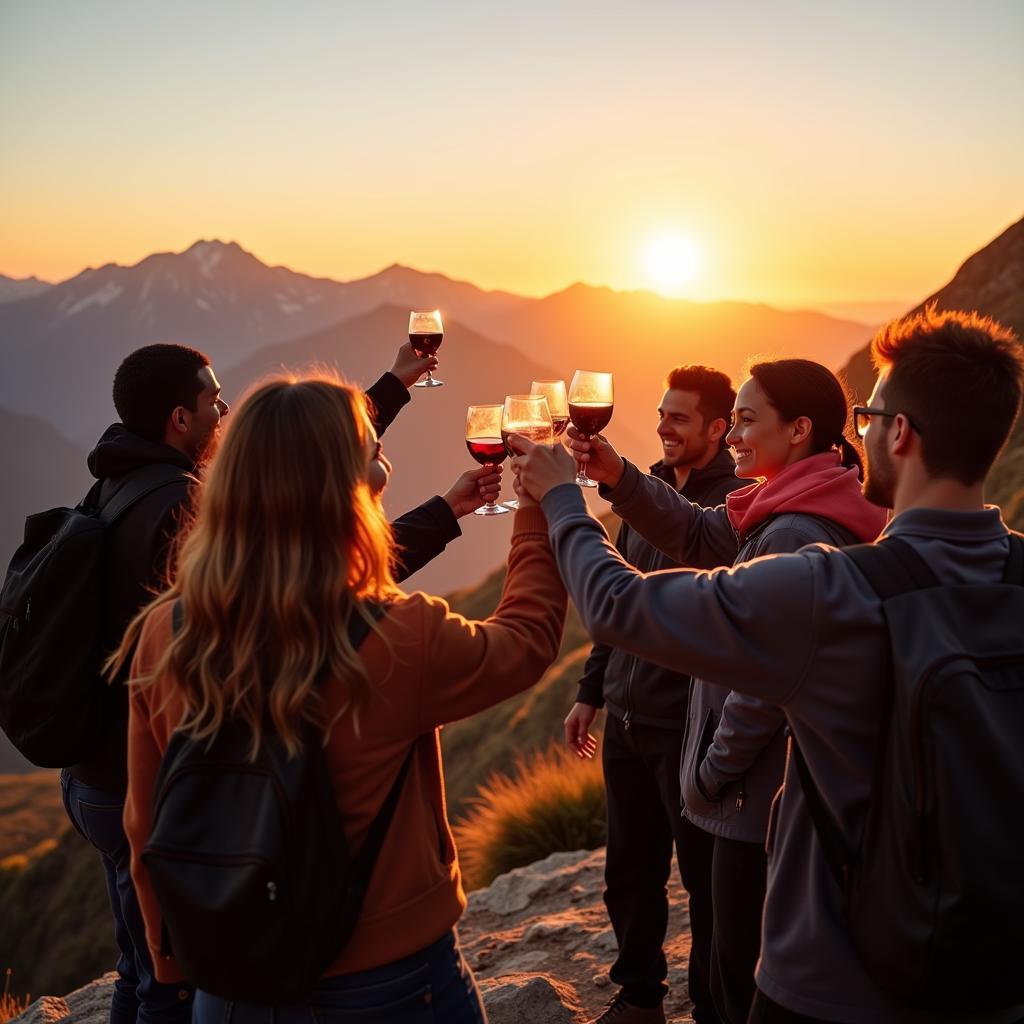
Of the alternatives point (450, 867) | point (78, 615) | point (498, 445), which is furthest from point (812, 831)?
point (78, 615)

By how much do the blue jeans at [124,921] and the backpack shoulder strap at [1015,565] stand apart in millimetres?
2550

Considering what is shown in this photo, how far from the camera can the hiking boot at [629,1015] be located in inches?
159

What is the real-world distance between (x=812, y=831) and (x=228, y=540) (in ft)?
4.31

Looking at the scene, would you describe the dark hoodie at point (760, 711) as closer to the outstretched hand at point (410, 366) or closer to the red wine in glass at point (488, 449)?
the red wine in glass at point (488, 449)

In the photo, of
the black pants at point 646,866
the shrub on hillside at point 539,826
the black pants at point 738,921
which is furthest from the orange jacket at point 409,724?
the shrub on hillside at point 539,826

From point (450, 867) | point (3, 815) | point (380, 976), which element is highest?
point (450, 867)

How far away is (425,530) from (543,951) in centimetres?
335

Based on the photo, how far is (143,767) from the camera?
2164 mm

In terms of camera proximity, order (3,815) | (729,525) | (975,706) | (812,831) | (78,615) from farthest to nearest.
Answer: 1. (3,815)
2. (729,525)
3. (78,615)
4. (812,831)
5. (975,706)

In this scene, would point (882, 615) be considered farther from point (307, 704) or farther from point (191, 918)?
point (191, 918)

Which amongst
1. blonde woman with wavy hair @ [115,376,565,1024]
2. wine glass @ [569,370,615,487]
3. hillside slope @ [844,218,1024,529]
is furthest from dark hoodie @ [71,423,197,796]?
hillside slope @ [844,218,1024,529]

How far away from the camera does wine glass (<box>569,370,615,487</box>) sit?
3045 millimetres

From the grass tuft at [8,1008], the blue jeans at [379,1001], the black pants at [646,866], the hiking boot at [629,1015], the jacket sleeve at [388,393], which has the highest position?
the jacket sleeve at [388,393]

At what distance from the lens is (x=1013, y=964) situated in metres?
1.80
